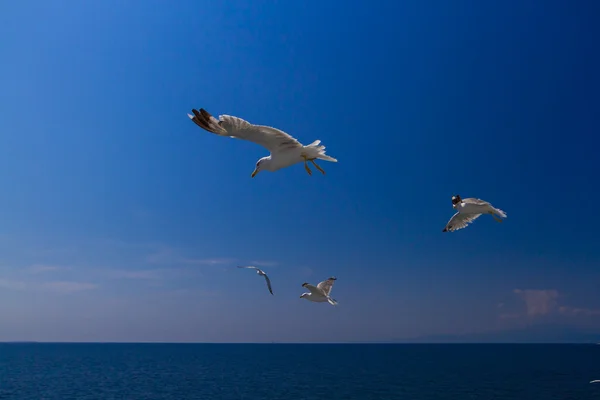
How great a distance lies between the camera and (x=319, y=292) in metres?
21.2

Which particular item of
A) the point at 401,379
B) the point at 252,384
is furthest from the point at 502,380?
the point at 252,384

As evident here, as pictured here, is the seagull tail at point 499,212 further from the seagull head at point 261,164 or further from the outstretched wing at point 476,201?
the seagull head at point 261,164

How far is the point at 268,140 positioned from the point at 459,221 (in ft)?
38.6

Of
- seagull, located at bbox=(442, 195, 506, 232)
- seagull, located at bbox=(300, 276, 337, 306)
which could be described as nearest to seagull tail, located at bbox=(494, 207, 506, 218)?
seagull, located at bbox=(442, 195, 506, 232)

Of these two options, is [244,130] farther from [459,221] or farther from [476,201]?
[459,221]

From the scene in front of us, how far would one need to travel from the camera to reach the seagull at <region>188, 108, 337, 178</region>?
33.1ft

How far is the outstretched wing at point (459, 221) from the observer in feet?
65.2

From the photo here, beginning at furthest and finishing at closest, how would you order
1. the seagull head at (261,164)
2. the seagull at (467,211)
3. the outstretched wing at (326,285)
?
the outstretched wing at (326,285) → the seagull at (467,211) → the seagull head at (261,164)

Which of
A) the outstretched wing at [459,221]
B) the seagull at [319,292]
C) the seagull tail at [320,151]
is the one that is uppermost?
the outstretched wing at [459,221]

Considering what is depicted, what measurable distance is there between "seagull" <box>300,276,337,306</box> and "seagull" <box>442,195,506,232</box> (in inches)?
212

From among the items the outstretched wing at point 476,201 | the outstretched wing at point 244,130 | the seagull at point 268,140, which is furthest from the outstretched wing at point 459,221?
the outstretched wing at point 244,130

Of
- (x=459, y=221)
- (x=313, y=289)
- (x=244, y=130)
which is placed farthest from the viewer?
(x=313, y=289)

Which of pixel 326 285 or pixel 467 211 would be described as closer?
pixel 467 211

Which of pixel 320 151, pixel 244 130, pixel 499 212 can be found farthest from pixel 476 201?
pixel 244 130
